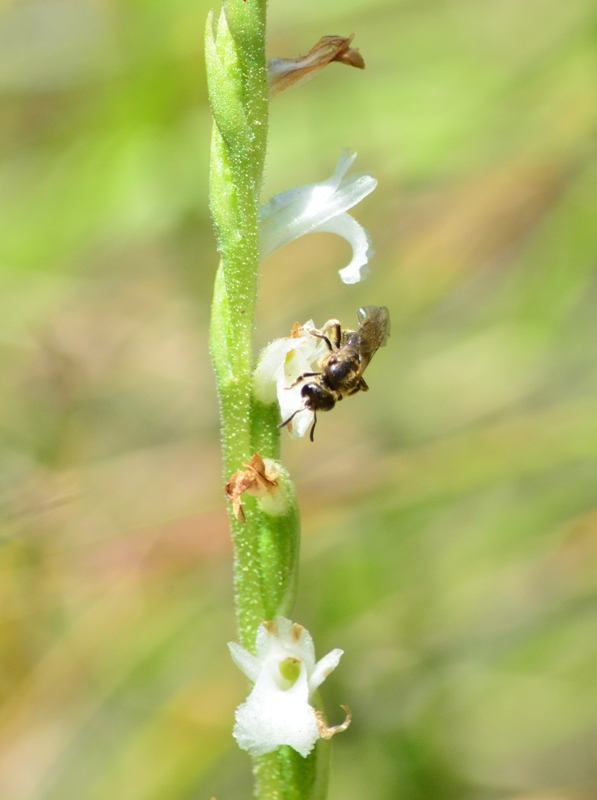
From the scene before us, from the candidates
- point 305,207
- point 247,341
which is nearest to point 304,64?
point 305,207

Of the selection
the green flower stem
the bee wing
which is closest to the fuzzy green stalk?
the green flower stem

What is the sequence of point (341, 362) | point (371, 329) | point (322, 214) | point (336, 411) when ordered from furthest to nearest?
point (336, 411)
point (371, 329)
point (341, 362)
point (322, 214)

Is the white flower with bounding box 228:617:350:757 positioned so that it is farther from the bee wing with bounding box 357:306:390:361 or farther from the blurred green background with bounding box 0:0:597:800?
the blurred green background with bounding box 0:0:597:800

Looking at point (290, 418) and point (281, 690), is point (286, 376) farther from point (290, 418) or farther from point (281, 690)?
point (281, 690)

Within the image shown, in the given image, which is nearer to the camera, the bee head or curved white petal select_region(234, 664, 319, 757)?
curved white petal select_region(234, 664, 319, 757)

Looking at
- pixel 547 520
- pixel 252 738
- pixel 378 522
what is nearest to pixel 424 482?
pixel 378 522

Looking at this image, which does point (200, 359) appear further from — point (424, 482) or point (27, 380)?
point (424, 482)
